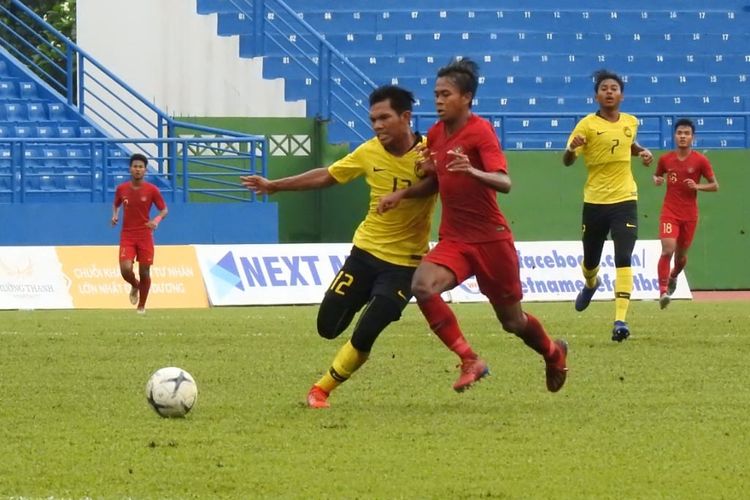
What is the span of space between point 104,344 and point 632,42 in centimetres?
2002

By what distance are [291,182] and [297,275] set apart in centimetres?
1332

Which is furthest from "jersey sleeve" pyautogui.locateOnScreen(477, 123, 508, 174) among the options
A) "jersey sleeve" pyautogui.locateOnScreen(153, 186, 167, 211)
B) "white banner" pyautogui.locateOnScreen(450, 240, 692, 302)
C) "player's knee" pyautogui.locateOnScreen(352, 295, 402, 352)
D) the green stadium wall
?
the green stadium wall

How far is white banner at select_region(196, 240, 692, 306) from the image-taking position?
76.7 ft

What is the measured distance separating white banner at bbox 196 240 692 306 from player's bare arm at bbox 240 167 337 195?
12859 mm

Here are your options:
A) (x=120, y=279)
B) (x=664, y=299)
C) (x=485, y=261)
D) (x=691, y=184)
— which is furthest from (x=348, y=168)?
(x=120, y=279)

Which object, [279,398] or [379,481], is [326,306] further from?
[379,481]

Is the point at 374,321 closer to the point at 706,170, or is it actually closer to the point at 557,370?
the point at 557,370

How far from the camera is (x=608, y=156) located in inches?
616

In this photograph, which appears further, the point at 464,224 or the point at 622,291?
the point at 622,291

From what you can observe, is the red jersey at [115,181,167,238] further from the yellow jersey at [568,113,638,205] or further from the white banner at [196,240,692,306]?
the yellow jersey at [568,113,638,205]

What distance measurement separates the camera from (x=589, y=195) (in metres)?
15.8

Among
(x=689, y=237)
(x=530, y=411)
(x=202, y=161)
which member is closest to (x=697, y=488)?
(x=530, y=411)

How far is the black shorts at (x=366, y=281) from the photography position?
34.0 feet

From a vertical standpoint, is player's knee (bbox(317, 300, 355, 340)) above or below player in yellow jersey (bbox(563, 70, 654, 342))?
below
